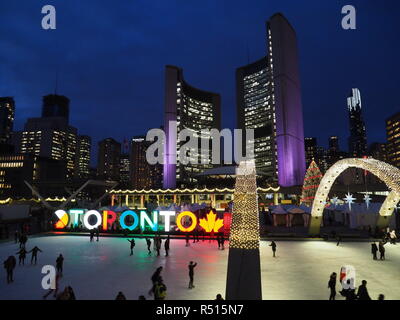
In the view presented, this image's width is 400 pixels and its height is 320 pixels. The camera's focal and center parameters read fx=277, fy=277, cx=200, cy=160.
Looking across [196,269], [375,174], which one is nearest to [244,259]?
[196,269]

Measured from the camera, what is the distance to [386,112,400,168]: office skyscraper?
544 feet

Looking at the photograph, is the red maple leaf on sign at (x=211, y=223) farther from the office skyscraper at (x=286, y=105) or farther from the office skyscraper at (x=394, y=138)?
the office skyscraper at (x=394, y=138)

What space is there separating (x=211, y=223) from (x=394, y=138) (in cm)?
18446

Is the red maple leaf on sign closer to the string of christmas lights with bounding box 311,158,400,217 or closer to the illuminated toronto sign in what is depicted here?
the illuminated toronto sign

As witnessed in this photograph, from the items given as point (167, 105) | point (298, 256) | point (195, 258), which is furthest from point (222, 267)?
point (167, 105)

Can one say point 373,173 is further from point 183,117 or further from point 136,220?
point 183,117

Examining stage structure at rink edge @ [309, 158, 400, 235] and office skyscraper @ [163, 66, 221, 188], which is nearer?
stage structure at rink edge @ [309, 158, 400, 235]

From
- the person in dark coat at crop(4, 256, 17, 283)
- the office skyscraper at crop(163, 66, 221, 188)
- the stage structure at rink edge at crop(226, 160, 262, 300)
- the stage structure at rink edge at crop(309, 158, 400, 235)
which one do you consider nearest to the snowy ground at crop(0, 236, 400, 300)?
the person in dark coat at crop(4, 256, 17, 283)

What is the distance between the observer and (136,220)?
3014 cm

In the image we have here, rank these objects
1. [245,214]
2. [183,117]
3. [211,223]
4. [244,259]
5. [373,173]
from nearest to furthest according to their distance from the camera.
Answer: [244,259] < [245,214] < [373,173] < [211,223] < [183,117]

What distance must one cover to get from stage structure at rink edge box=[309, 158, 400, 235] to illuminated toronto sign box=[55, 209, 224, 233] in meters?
10.1

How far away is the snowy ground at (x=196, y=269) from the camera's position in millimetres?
12094

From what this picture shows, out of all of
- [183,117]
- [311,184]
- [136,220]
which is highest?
[183,117]
